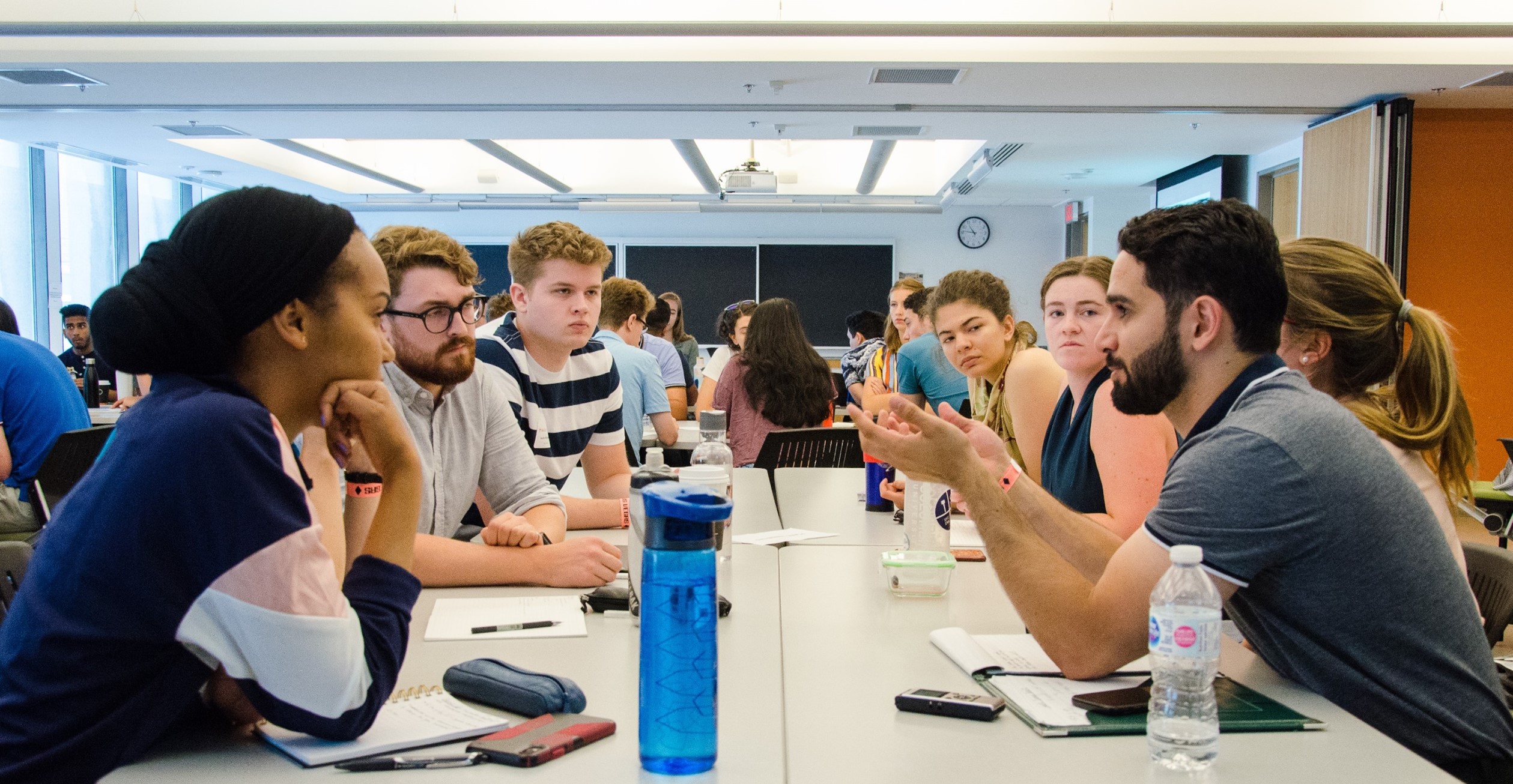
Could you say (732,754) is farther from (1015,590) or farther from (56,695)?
(56,695)

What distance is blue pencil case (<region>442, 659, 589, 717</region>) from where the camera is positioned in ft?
4.39

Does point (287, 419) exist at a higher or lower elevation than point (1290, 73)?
lower

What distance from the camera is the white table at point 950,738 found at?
1.21 m

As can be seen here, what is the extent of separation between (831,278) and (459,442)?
10.7 meters

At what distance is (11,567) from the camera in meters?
1.98

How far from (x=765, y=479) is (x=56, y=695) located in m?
2.71

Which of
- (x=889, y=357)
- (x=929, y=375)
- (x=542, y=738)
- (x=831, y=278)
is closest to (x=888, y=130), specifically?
(x=889, y=357)

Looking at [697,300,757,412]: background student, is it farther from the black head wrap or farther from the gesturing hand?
the black head wrap

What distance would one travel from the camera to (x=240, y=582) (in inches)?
41.9

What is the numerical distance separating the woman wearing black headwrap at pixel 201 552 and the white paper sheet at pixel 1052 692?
809 millimetres

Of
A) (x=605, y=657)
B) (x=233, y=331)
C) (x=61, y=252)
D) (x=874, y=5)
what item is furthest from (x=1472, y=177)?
(x=61, y=252)

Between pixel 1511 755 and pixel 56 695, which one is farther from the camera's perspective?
pixel 1511 755

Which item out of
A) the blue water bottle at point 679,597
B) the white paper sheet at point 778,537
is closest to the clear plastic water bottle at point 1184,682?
the blue water bottle at point 679,597

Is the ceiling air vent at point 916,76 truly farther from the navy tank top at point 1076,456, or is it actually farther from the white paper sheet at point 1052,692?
the white paper sheet at point 1052,692
